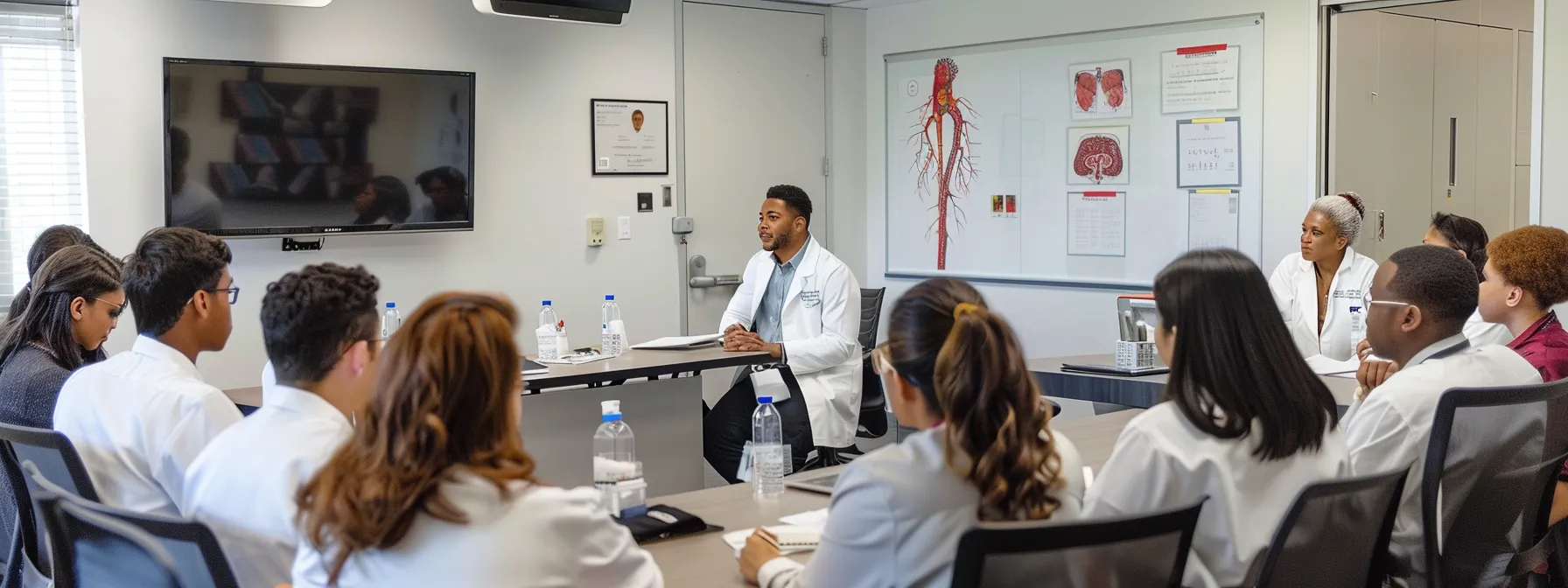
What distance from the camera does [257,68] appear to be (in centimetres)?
490

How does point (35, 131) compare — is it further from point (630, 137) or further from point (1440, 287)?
point (1440, 287)

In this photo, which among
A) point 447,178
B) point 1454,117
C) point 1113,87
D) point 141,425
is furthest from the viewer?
point 1454,117

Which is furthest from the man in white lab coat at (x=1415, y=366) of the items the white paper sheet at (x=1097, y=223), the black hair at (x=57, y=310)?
the white paper sheet at (x=1097, y=223)

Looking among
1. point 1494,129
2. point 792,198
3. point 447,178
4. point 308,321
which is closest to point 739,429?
point 792,198

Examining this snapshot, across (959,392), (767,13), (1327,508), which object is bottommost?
(1327,508)

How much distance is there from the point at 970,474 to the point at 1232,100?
174 inches

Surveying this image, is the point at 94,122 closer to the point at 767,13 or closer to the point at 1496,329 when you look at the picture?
the point at 767,13

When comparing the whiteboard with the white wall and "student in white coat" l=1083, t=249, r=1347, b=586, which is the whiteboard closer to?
the white wall

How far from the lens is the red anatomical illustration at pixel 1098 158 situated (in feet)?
20.0

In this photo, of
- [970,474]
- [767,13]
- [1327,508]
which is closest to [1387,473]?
[1327,508]

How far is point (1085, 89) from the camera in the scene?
20.2ft

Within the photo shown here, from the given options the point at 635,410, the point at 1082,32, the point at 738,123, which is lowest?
the point at 635,410

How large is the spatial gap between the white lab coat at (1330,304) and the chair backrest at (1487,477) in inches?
85.6

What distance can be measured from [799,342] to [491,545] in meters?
3.24
